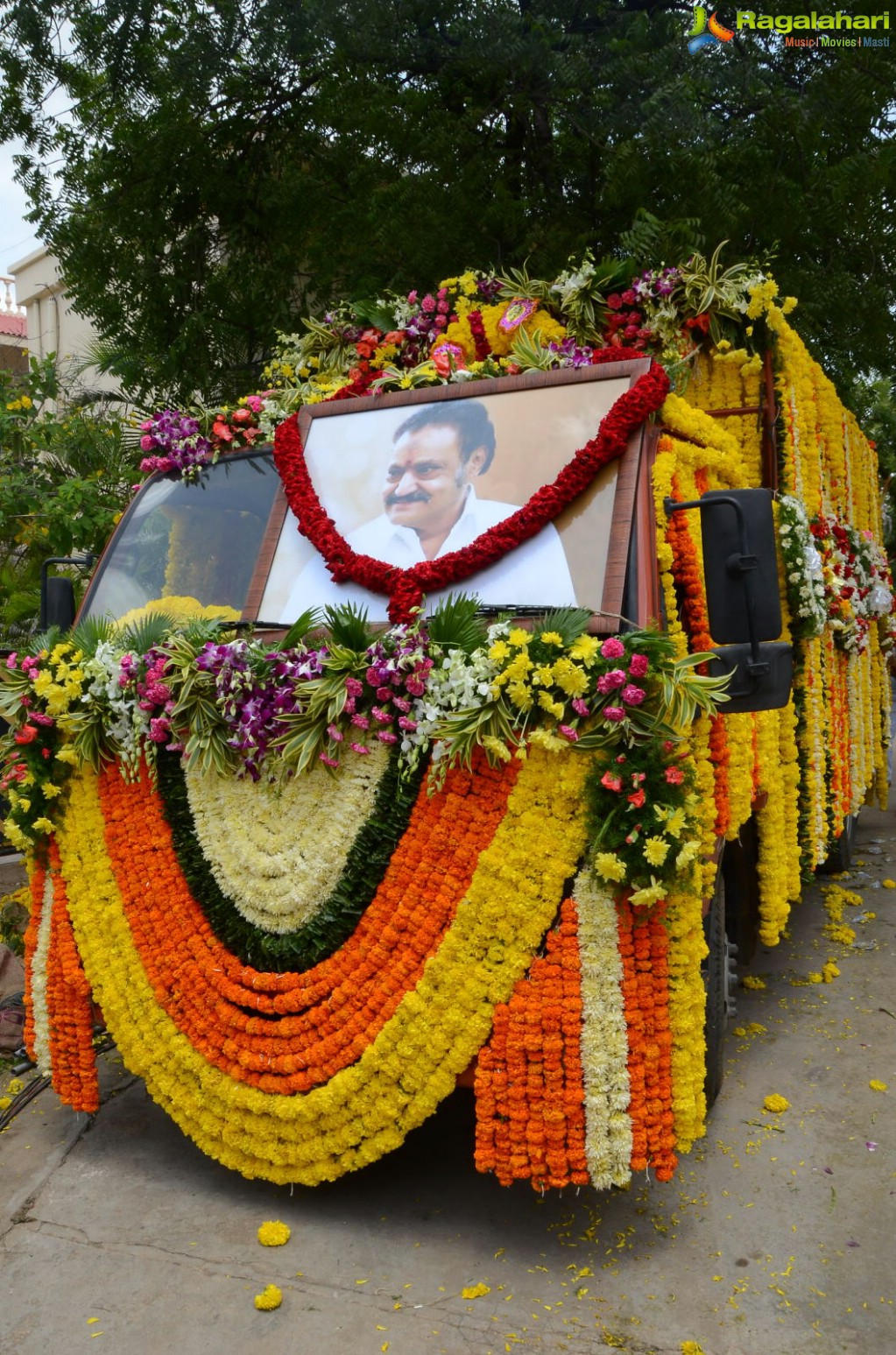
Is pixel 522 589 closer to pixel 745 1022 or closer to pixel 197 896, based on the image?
pixel 197 896

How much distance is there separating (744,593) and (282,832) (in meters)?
1.63

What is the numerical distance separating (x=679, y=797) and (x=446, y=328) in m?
2.78

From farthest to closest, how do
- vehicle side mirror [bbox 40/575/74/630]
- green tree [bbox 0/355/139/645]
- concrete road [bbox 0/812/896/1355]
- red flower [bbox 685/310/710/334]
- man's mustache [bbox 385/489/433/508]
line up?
green tree [bbox 0/355/139/645] → red flower [bbox 685/310/710/334] → vehicle side mirror [bbox 40/575/74/630] → man's mustache [bbox 385/489/433/508] → concrete road [bbox 0/812/896/1355]

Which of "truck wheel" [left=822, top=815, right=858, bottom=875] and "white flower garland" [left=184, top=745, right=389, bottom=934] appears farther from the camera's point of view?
"truck wheel" [left=822, top=815, right=858, bottom=875]

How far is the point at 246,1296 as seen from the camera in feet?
10.7

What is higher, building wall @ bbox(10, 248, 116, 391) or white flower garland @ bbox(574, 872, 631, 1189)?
building wall @ bbox(10, 248, 116, 391)

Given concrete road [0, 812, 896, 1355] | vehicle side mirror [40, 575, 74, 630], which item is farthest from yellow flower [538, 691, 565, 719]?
vehicle side mirror [40, 575, 74, 630]

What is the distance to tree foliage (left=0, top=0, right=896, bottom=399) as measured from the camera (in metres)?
7.92

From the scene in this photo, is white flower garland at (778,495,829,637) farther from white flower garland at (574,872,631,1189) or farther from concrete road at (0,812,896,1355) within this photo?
white flower garland at (574,872,631,1189)

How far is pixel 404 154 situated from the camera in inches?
347

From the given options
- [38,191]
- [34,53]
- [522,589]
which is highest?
[34,53]

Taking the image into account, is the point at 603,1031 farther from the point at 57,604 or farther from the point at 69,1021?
the point at 57,604

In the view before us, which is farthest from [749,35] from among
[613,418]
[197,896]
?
[197,896]

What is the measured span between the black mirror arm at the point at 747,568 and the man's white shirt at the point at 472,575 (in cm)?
44
